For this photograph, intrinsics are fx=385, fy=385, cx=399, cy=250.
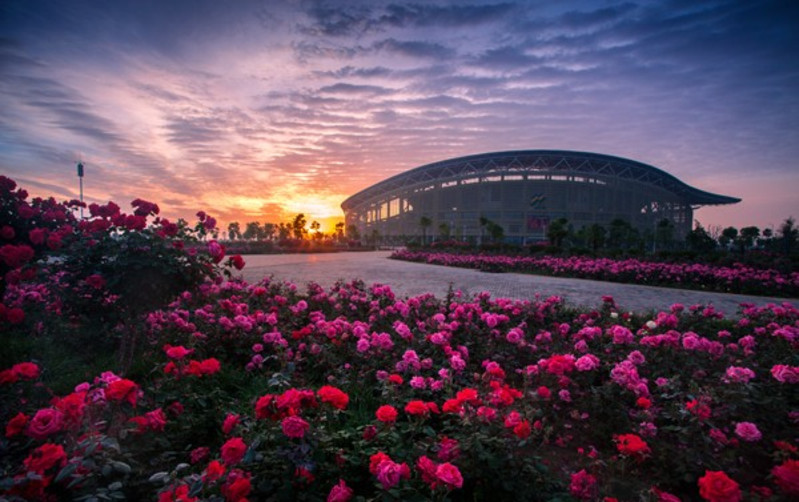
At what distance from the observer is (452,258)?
2231 centimetres

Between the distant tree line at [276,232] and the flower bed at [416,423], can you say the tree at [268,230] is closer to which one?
the distant tree line at [276,232]

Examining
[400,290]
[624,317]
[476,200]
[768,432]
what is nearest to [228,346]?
[768,432]

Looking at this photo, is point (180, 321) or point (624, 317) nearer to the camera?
point (180, 321)

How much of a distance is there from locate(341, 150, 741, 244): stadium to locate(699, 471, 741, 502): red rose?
227 ft

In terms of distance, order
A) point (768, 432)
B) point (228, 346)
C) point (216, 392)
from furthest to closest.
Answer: point (228, 346), point (216, 392), point (768, 432)

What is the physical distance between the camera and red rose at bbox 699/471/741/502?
142 cm

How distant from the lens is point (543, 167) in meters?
79.4

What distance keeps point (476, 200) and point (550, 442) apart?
7938 centimetres

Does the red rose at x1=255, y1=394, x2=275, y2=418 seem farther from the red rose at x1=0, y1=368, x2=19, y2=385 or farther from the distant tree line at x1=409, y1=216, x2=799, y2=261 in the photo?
the distant tree line at x1=409, y1=216, x2=799, y2=261

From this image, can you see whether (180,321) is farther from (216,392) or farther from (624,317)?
(624,317)

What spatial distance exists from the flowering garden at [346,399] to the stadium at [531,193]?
66.4m

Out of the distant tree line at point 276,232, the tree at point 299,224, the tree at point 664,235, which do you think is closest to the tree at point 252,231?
the distant tree line at point 276,232

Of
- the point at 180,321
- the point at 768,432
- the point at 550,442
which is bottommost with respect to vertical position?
the point at 550,442

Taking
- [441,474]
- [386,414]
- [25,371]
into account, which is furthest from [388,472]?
[25,371]
